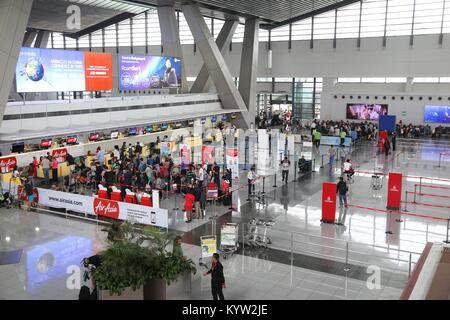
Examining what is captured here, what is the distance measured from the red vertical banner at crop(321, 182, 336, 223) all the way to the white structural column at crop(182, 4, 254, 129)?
2139cm

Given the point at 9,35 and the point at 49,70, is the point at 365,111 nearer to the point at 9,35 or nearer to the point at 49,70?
the point at 49,70

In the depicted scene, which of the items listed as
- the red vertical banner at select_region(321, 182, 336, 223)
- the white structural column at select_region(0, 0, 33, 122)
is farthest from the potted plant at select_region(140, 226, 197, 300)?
the white structural column at select_region(0, 0, 33, 122)

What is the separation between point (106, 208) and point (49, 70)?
34.5 ft

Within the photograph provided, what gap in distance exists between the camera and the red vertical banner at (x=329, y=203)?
46.5ft

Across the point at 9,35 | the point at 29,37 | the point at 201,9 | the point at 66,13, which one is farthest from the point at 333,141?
the point at 29,37

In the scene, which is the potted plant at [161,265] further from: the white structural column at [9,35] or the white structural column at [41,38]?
the white structural column at [41,38]

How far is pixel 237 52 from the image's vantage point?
45969mm

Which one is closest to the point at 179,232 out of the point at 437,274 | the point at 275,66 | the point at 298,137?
the point at 437,274

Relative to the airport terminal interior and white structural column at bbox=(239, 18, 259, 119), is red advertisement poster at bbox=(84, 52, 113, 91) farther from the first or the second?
white structural column at bbox=(239, 18, 259, 119)

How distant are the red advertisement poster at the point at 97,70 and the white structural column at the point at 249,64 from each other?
15.5 metres

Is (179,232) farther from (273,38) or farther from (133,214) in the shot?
(273,38)

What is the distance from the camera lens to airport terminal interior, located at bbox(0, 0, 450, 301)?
957 centimetres

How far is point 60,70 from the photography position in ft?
73.6
